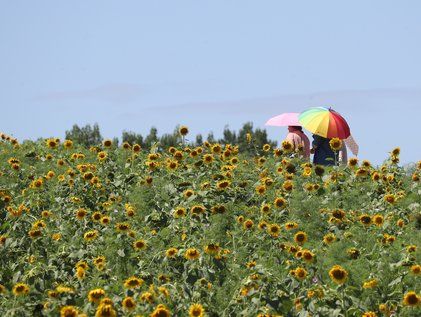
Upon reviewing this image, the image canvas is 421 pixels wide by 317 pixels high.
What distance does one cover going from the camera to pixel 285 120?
53.6 ft

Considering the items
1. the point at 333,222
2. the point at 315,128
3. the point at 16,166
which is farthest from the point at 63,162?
the point at 333,222

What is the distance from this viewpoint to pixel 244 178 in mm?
12375

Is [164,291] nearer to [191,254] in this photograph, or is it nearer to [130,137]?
[191,254]

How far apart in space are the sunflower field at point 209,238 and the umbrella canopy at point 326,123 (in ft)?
4.01

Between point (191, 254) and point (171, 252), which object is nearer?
point (191, 254)

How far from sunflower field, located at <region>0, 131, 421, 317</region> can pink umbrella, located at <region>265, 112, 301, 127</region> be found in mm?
1829

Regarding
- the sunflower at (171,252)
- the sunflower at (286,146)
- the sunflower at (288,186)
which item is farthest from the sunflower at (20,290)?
the sunflower at (286,146)

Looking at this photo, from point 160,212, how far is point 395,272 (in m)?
3.36

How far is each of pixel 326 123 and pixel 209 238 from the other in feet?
20.3

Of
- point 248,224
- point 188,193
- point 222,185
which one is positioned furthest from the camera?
point 222,185

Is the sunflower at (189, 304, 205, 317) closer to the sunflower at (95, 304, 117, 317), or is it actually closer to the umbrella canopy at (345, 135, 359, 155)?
the sunflower at (95, 304, 117, 317)

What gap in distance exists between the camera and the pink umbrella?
16.1 metres

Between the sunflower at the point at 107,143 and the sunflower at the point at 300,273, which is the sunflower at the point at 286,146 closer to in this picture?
the sunflower at the point at 107,143

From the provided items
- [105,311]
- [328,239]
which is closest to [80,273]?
[105,311]
